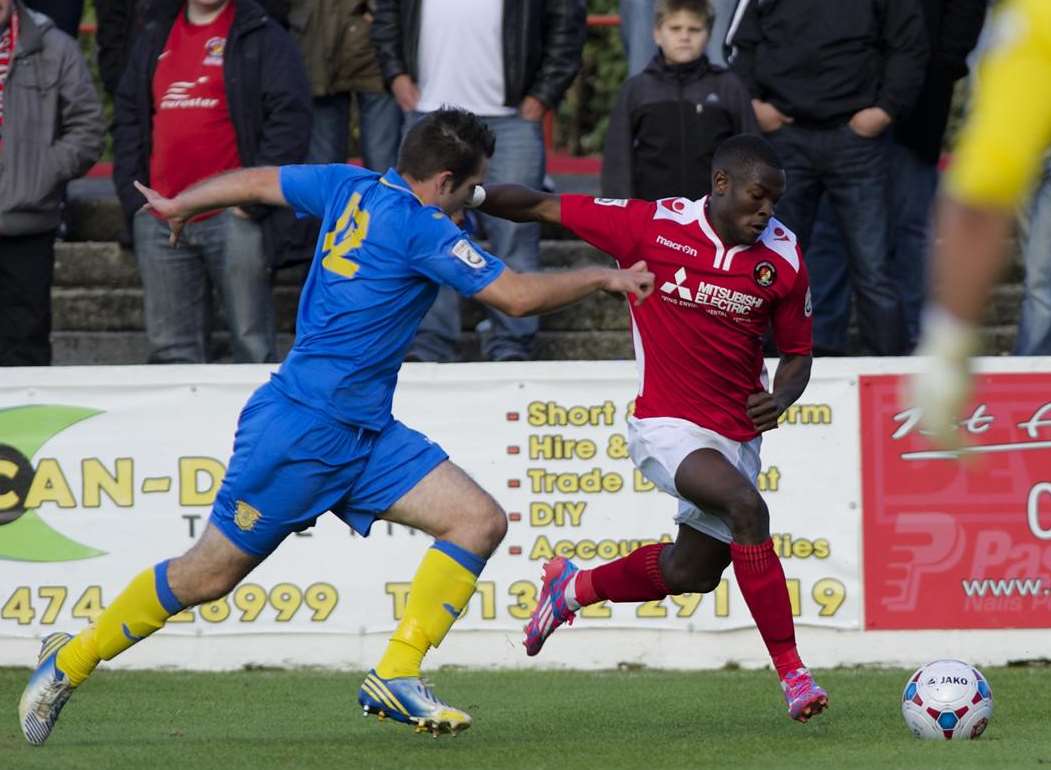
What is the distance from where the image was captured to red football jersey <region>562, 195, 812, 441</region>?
7738mm

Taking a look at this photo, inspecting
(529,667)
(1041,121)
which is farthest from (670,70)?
(1041,121)

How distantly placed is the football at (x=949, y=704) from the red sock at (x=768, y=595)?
0.49 m

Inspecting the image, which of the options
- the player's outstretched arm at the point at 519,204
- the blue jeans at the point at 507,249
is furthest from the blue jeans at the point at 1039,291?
the player's outstretched arm at the point at 519,204

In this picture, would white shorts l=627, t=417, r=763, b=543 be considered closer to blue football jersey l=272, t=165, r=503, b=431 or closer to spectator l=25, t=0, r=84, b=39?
blue football jersey l=272, t=165, r=503, b=431

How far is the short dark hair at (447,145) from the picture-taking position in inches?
277

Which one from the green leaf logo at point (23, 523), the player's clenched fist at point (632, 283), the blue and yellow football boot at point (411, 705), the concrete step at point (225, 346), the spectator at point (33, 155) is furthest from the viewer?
the concrete step at point (225, 346)

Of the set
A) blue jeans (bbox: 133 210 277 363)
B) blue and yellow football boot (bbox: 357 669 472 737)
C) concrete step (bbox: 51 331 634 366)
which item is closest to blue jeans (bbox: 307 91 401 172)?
blue jeans (bbox: 133 210 277 363)

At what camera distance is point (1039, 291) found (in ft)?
34.8

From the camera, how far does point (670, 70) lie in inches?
415

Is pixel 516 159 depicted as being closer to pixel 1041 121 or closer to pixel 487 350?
pixel 487 350

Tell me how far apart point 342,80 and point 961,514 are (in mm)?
4485

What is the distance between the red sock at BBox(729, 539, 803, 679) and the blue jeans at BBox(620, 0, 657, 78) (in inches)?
192

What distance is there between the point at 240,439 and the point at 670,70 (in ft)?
14.0

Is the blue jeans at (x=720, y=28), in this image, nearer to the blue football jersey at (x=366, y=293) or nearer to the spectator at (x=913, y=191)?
the spectator at (x=913, y=191)
